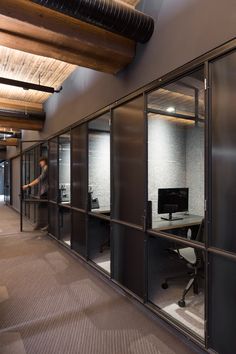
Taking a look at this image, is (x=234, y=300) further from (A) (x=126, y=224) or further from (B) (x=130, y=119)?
(B) (x=130, y=119)

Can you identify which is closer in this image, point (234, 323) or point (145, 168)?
point (234, 323)

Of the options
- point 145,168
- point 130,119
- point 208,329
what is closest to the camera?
point 208,329

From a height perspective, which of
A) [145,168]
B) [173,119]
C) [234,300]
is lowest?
[234,300]

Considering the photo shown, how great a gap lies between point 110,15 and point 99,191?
333 centimetres

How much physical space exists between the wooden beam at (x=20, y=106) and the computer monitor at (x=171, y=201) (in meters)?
4.50

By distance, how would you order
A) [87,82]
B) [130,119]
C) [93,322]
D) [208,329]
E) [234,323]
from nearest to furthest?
[234,323], [208,329], [93,322], [130,119], [87,82]

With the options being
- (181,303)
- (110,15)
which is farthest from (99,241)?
(110,15)

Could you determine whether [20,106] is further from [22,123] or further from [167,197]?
[167,197]

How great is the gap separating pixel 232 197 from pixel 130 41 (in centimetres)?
215

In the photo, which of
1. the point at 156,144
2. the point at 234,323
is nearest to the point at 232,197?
the point at 234,323

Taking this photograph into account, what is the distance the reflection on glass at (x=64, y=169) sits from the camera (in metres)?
5.54

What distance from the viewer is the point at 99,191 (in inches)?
200

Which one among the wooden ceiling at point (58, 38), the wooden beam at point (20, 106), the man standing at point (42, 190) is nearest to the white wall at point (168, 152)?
the wooden ceiling at point (58, 38)

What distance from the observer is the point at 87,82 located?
13.5 feet
